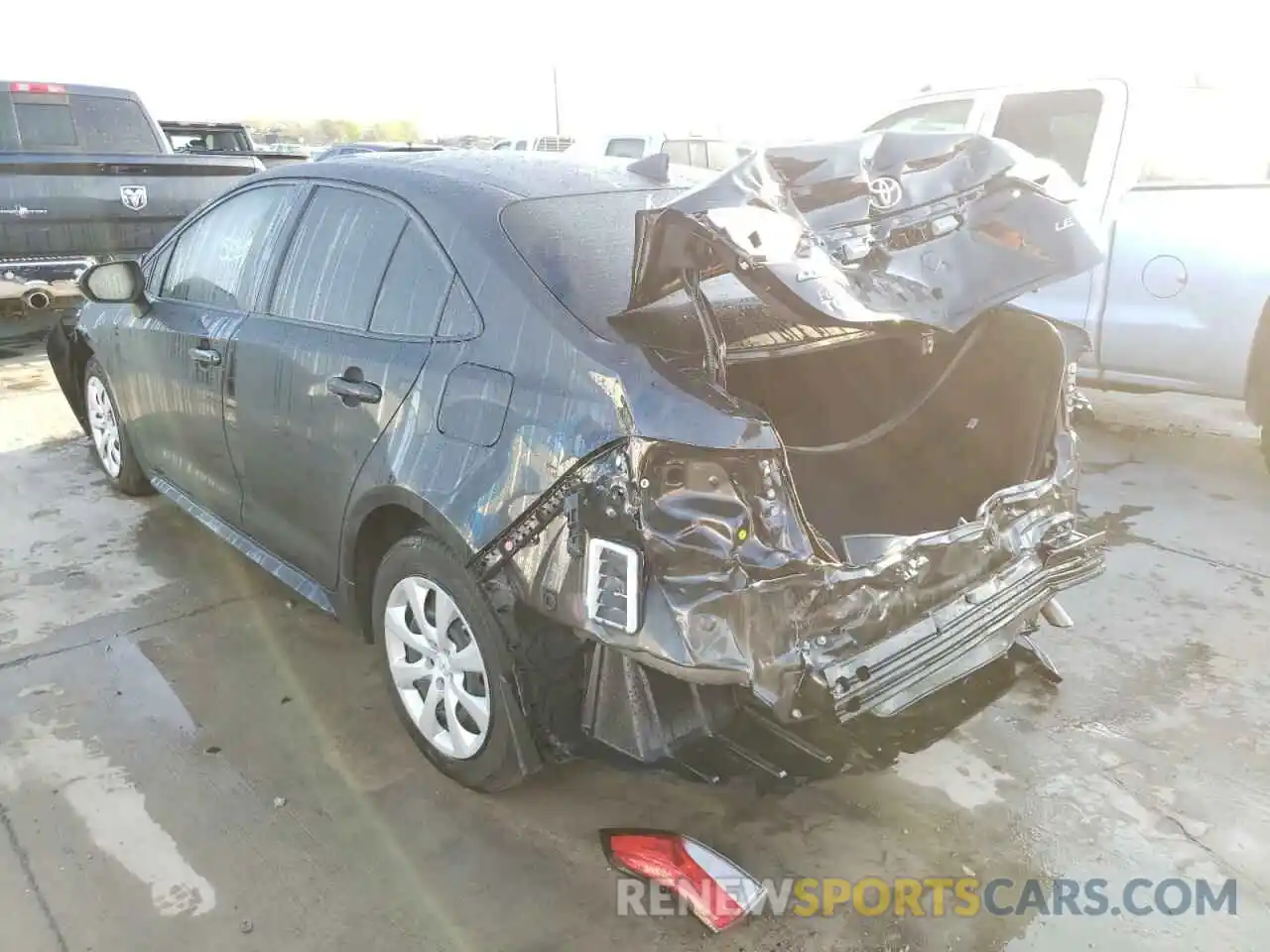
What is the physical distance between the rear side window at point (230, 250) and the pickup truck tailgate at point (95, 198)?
358 cm

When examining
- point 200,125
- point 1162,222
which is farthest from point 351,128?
point 1162,222

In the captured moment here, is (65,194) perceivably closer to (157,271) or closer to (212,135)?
(157,271)

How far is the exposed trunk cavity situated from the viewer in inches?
113

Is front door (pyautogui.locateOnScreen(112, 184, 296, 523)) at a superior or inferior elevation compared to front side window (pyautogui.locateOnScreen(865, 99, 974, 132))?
inferior

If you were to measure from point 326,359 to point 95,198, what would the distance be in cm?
523

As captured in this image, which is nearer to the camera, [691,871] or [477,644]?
[691,871]

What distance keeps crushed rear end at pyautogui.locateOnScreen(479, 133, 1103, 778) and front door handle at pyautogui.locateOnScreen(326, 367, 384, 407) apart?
2.16ft

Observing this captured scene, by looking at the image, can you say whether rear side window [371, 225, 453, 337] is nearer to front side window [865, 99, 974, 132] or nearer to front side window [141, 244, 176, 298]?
front side window [141, 244, 176, 298]

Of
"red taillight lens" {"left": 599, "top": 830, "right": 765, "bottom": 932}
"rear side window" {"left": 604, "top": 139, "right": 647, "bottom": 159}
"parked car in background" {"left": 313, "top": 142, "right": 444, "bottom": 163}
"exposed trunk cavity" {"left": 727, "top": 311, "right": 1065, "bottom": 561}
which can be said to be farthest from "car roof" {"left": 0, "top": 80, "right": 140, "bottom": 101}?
"red taillight lens" {"left": 599, "top": 830, "right": 765, "bottom": 932}

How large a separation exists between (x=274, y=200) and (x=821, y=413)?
2.02 m

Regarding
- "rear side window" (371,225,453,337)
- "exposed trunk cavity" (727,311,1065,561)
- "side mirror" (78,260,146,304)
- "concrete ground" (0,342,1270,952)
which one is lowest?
"concrete ground" (0,342,1270,952)

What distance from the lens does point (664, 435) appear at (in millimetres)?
2021

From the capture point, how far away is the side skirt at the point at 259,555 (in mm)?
3148

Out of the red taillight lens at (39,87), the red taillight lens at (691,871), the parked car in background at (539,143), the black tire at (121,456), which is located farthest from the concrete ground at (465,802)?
the parked car in background at (539,143)
